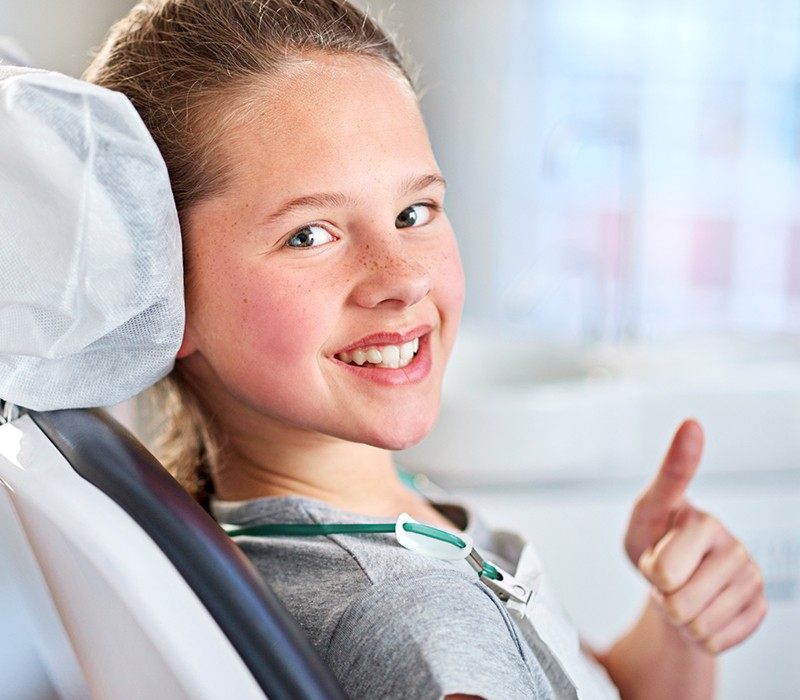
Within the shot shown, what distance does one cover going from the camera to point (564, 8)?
10.4ft

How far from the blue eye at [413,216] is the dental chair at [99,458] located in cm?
19

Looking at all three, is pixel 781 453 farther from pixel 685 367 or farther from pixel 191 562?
pixel 191 562

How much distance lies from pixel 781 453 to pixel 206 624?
143cm

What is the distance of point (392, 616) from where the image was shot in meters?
0.64

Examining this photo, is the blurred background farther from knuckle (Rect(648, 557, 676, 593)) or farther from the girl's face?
knuckle (Rect(648, 557, 676, 593))

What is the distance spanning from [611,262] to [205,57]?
2995mm

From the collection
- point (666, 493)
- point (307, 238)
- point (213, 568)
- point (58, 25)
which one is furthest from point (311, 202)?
point (58, 25)

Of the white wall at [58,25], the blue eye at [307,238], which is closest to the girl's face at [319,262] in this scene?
the blue eye at [307,238]

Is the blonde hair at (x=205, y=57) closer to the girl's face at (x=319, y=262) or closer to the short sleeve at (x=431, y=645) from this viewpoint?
the girl's face at (x=319, y=262)

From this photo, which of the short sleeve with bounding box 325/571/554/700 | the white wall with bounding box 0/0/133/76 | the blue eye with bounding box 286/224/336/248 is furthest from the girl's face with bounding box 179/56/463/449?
the white wall with bounding box 0/0/133/76

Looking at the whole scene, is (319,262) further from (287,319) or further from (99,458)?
(99,458)

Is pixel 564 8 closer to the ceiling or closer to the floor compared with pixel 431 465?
closer to the ceiling

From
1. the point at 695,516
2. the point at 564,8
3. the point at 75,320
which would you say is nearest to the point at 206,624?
the point at 75,320

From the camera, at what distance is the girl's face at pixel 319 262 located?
0.75m
